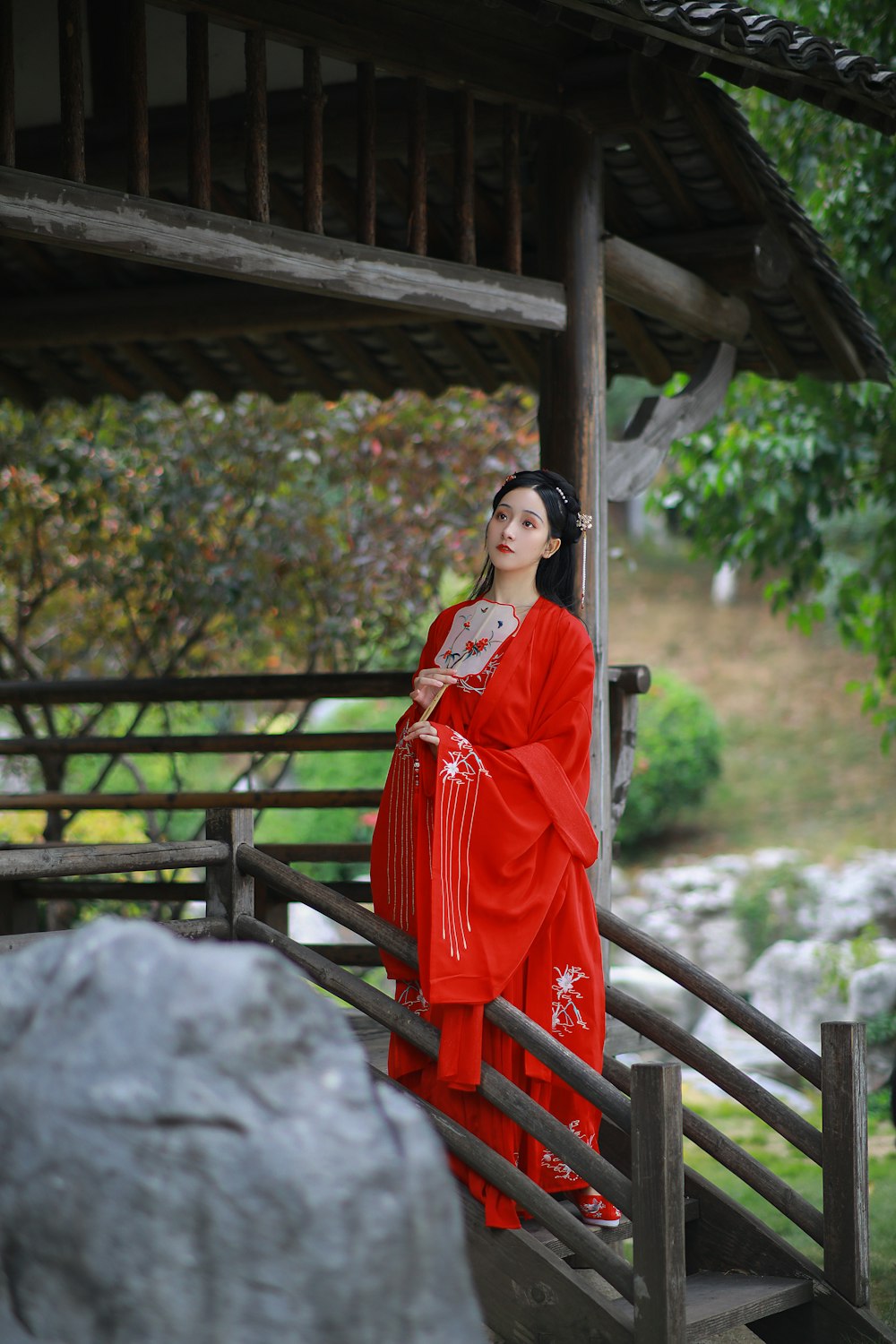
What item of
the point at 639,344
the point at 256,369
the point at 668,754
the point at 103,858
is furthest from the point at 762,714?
the point at 103,858

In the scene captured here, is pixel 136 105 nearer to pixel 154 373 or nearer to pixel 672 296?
pixel 672 296

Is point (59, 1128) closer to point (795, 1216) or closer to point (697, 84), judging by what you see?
point (795, 1216)

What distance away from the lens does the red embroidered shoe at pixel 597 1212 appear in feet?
11.4

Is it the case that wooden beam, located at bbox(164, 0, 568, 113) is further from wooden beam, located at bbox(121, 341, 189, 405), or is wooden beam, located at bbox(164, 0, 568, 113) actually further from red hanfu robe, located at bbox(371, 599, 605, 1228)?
wooden beam, located at bbox(121, 341, 189, 405)

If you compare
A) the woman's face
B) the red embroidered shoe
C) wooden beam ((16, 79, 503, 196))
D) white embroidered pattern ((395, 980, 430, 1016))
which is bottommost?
the red embroidered shoe

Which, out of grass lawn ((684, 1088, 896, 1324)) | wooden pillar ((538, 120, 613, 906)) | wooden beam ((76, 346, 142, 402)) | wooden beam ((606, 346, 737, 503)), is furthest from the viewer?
wooden beam ((76, 346, 142, 402))

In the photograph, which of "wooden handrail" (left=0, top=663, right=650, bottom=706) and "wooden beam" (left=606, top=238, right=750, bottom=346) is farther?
"wooden handrail" (left=0, top=663, right=650, bottom=706)

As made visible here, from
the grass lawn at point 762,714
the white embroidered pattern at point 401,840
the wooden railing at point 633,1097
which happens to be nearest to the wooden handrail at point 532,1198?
the wooden railing at point 633,1097

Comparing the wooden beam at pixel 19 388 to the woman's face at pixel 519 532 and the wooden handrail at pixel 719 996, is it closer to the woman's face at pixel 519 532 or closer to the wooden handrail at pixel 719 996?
the woman's face at pixel 519 532

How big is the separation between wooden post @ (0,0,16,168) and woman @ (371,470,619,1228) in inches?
54.3

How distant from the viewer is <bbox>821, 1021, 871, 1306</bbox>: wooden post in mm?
3445

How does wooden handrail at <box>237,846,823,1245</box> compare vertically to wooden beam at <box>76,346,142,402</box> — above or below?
below

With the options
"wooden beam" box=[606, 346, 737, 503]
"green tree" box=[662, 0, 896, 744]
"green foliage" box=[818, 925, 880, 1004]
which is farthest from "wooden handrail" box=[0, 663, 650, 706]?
"green foliage" box=[818, 925, 880, 1004]

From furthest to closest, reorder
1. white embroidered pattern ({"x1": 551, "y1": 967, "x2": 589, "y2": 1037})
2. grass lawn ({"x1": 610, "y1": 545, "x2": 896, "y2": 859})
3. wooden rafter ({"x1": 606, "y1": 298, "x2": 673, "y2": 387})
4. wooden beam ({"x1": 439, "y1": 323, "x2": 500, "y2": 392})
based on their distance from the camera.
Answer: grass lawn ({"x1": 610, "y1": 545, "x2": 896, "y2": 859}) < wooden beam ({"x1": 439, "y1": 323, "x2": 500, "y2": 392}) < wooden rafter ({"x1": 606, "y1": 298, "x2": 673, "y2": 387}) < white embroidered pattern ({"x1": 551, "y1": 967, "x2": 589, "y2": 1037})
